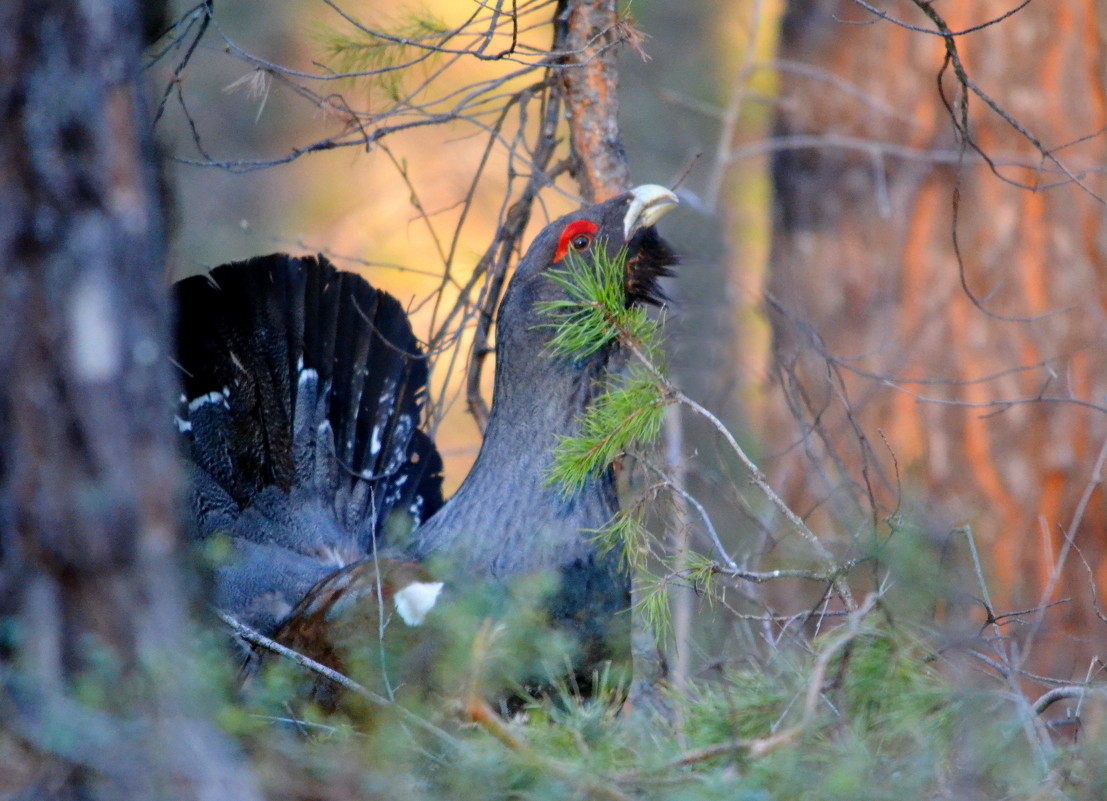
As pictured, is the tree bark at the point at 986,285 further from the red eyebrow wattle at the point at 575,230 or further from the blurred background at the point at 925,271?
the red eyebrow wattle at the point at 575,230

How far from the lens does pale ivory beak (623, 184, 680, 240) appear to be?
3.13 meters

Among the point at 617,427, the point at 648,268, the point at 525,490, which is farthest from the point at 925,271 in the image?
the point at 617,427

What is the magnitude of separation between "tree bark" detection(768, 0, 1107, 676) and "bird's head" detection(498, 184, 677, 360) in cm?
154

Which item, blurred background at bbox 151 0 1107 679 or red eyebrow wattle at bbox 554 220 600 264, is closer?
red eyebrow wattle at bbox 554 220 600 264

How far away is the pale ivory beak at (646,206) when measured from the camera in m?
3.13

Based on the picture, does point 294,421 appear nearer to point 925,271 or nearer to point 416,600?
point 416,600

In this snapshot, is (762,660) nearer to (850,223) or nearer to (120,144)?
(120,144)

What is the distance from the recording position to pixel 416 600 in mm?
2896

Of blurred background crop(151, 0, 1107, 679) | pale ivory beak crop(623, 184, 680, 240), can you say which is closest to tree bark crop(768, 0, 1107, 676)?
blurred background crop(151, 0, 1107, 679)

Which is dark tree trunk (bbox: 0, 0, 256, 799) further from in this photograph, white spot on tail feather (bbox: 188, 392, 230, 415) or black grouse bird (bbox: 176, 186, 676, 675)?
white spot on tail feather (bbox: 188, 392, 230, 415)

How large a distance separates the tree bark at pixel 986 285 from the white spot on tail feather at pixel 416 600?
211 centimetres

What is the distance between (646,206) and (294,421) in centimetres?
168

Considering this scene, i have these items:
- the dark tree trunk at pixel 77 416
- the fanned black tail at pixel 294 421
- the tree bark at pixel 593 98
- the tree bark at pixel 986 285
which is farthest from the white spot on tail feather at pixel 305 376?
the dark tree trunk at pixel 77 416

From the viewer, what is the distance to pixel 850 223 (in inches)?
209
